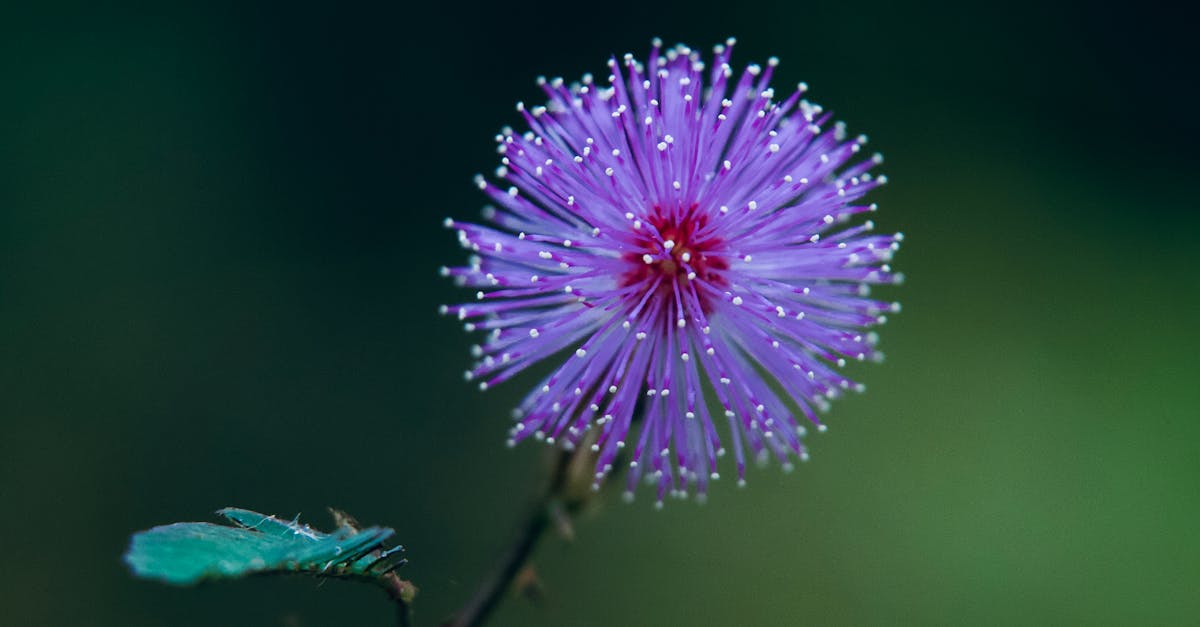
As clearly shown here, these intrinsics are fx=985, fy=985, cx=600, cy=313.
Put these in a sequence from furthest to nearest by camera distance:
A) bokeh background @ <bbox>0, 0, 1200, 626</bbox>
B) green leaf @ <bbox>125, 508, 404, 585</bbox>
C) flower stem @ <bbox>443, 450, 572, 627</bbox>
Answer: bokeh background @ <bbox>0, 0, 1200, 626</bbox>
flower stem @ <bbox>443, 450, 572, 627</bbox>
green leaf @ <bbox>125, 508, 404, 585</bbox>

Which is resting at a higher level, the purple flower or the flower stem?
the purple flower

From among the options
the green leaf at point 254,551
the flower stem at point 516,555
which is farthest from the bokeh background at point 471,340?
the green leaf at point 254,551

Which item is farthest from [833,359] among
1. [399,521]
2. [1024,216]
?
[1024,216]

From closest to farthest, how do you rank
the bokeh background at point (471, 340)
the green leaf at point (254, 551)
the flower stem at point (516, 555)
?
the green leaf at point (254, 551), the flower stem at point (516, 555), the bokeh background at point (471, 340)

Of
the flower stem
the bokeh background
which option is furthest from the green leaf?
the bokeh background

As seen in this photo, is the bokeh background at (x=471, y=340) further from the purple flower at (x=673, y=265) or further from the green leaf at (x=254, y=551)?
the green leaf at (x=254, y=551)

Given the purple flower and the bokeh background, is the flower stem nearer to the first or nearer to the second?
the purple flower

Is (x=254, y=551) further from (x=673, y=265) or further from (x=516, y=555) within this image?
(x=673, y=265)
